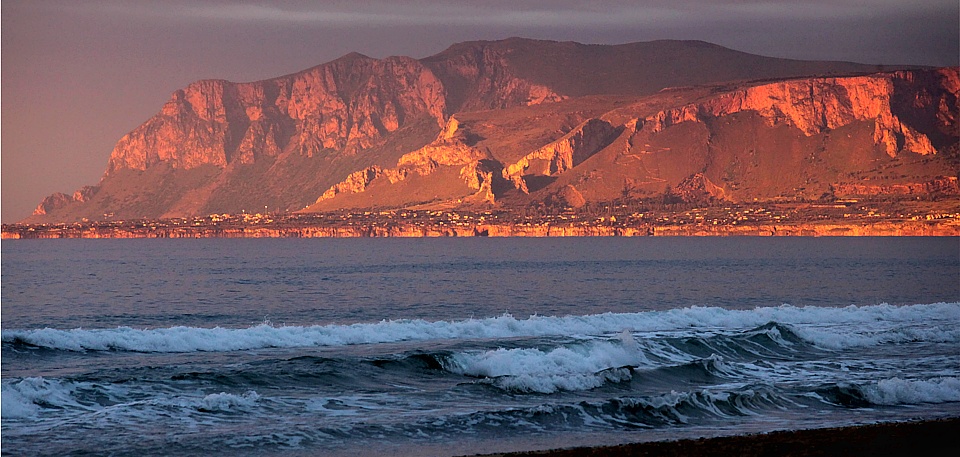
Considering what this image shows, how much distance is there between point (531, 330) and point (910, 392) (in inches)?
726

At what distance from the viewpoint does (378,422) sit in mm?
25547

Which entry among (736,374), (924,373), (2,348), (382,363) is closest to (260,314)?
(2,348)

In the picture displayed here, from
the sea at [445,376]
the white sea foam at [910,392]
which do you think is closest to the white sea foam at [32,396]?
the sea at [445,376]

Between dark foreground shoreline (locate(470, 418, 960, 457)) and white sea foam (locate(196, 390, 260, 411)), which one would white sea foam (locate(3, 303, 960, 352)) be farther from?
dark foreground shoreline (locate(470, 418, 960, 457))

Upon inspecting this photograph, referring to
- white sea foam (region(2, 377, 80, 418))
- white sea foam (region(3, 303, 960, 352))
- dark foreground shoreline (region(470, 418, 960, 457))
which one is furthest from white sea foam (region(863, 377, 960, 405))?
white sea foam (region(2, 377, 80, 418))

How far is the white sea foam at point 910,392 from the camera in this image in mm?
29781

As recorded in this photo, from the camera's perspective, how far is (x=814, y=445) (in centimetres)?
2284

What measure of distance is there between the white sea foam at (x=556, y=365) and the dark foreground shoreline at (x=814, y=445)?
26.3 feet

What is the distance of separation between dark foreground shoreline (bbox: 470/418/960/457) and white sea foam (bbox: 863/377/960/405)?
15.1 feet

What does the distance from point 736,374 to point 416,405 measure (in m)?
12.5

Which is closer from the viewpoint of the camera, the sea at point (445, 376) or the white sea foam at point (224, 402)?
the sea at point (445, 376)

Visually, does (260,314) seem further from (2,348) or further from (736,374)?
(736,374)

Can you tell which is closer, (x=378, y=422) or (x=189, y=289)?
(x=378, y=422)

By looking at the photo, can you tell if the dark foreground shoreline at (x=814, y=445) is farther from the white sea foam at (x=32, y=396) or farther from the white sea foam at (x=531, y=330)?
the white sea foam at (x=531, y=330)
